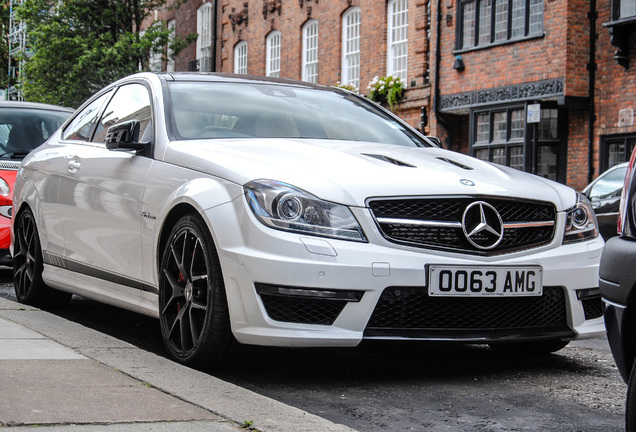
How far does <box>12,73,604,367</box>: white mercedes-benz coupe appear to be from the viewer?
4789 mm

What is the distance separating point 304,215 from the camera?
15.8ft

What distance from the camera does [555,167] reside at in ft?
71.4

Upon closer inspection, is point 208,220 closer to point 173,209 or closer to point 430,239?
point 173,209

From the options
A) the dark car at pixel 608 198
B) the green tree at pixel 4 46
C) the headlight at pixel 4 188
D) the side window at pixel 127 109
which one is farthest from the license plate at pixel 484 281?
the green tree at pixel 4 46

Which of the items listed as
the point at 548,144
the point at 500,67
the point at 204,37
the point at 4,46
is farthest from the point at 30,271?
the point at 4,46

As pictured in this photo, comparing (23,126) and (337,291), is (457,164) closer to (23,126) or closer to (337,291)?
(337,291)

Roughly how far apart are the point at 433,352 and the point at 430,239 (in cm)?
138

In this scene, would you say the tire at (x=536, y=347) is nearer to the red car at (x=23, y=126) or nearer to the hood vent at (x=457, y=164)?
the hood vent at (x=457, y=164)

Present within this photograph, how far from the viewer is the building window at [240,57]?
35062mm

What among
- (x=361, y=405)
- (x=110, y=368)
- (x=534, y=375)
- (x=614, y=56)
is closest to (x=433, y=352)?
(x=534, y=375)

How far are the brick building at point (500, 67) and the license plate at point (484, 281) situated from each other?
15543mm

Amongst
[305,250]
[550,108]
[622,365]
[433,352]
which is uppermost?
[550,108]

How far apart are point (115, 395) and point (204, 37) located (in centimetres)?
3479

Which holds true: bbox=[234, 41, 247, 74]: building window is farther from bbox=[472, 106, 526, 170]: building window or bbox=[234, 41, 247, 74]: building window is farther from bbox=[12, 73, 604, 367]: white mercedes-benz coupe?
bbox=[12, 73, 604, 367]: white mercedes-benz coupe
